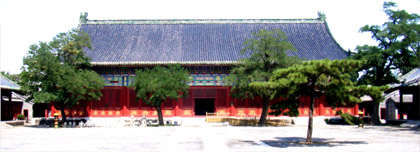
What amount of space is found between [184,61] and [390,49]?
15.4 meters

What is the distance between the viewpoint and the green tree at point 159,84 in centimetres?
3050

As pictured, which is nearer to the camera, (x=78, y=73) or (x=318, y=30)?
(x=78, y=73)

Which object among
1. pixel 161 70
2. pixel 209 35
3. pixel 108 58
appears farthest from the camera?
pixel 209 35

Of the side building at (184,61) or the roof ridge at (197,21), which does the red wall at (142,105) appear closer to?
the side building at (184,61)

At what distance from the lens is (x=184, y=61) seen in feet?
113

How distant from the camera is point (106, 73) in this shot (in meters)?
35.7

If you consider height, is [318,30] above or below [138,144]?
above

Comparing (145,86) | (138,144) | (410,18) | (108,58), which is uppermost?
(410,18)

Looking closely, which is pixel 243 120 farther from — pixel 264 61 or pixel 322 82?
pixel 322 82

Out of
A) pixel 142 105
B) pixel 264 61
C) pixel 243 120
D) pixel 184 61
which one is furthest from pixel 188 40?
pixel 264 61

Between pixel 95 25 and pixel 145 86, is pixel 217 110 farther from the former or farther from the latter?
pixel 95 25

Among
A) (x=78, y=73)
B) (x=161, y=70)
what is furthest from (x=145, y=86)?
(x=78, y=73)

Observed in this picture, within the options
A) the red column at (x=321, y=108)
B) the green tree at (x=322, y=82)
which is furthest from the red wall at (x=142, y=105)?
the green tree at (x=322, y=82)

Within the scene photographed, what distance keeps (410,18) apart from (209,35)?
57.4ft
